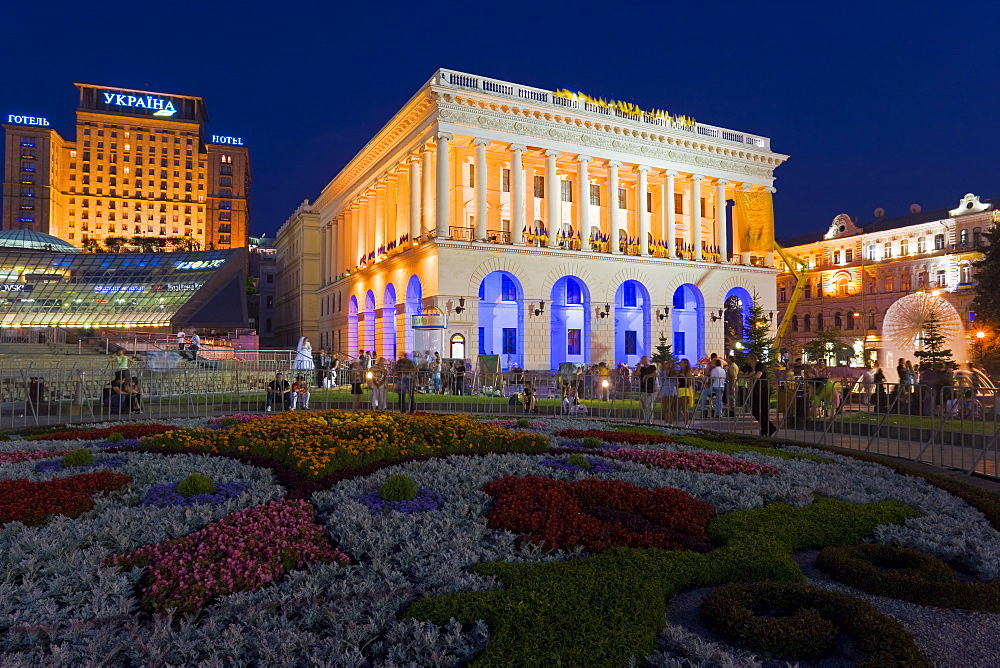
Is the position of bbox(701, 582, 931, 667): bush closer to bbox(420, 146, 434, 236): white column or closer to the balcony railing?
the balcony railing

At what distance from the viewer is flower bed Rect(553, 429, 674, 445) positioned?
1073 centimetres

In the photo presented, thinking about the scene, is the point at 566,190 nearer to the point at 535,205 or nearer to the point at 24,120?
the point at 535,205

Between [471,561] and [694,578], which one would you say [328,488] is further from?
[694,578]

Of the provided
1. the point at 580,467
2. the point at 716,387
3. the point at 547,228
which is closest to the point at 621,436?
the point at 580,467

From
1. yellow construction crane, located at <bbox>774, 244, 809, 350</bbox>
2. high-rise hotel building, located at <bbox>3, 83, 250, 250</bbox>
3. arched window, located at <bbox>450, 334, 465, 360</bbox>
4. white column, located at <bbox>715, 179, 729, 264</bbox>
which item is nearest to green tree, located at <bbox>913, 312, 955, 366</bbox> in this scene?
yellow construction crane, located at <bbox>774, 244, 809, 350</bbox>

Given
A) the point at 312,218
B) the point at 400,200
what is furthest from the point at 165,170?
the point at 400,200

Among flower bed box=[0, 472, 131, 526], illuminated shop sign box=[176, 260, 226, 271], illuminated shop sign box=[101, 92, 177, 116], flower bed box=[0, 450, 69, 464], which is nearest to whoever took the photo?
flower bed box=[0, 472, 131, 526]

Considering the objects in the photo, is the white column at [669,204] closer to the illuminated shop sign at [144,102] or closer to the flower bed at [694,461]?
the flower bed at [694,461]

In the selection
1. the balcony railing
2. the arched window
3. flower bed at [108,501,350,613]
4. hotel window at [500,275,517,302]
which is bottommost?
flower bed at [108,501,350,613]

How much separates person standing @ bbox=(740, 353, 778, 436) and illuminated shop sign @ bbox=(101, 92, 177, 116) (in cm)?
14033

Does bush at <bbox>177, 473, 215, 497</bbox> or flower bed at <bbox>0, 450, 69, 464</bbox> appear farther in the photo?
flower bed at <bbox>0, 450, 69, 464</bbox>

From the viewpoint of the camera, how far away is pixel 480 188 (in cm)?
4078

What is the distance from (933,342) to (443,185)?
85.5ft

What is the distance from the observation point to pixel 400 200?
48.1 meters
